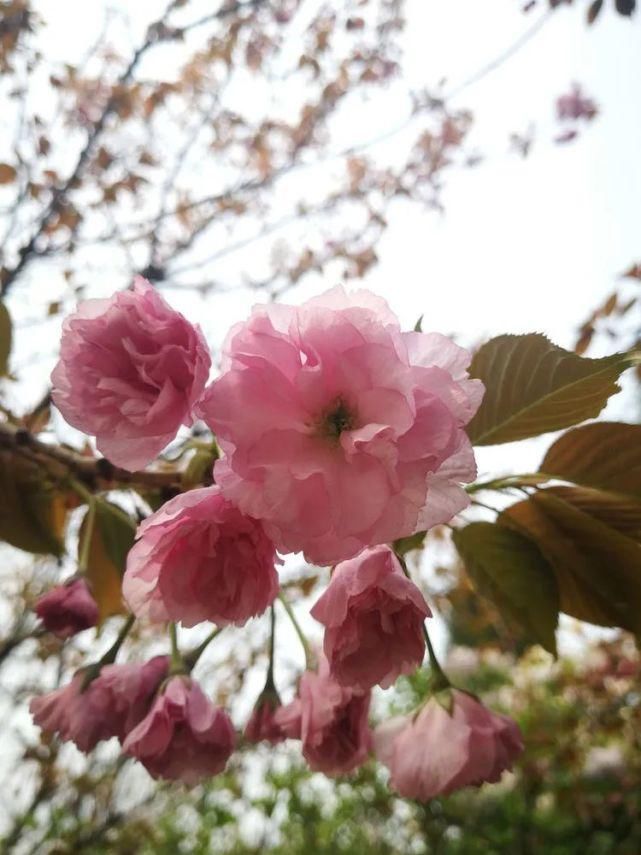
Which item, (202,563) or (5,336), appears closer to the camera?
(202,563)

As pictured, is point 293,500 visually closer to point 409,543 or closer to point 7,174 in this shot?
point 409,543

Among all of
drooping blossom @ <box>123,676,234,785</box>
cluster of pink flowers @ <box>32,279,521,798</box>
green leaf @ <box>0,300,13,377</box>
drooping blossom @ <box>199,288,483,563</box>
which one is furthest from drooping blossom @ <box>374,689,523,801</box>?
green leaf @ <box>0,300,13,377</box>

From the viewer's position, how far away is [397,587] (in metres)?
0.35

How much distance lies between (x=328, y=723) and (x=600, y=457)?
247 millimetres

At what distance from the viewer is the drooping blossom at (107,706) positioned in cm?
45

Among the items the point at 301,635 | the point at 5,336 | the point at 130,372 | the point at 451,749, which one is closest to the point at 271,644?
the point at 301,635

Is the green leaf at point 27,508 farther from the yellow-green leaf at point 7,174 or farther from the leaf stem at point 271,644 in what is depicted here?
the yellow-green leaf at point 7,174

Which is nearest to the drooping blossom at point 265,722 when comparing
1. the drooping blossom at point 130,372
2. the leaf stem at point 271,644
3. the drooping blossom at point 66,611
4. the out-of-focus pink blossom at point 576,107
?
the leaf stem at point 271,644

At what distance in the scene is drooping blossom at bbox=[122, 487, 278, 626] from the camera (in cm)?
33

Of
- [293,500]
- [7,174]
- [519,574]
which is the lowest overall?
[519,574]

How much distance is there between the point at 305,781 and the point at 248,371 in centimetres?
204

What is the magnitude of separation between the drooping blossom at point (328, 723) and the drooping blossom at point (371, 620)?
8 centimetres

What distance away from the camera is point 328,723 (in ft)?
1.41

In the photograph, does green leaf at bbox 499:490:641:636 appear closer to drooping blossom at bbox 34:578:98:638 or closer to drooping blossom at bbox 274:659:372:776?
drooping blossom at bbox 274:659:372:776
